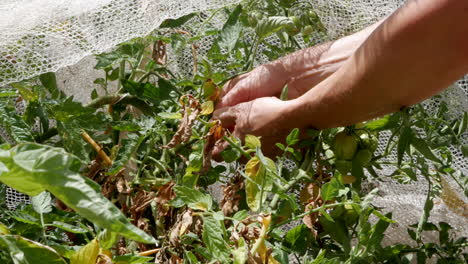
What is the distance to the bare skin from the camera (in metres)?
0.77

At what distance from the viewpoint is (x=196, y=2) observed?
3.22 ft

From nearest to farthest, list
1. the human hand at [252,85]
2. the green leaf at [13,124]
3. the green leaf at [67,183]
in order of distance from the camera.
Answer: the green leaf at [67,183] → the green leaf at [13,124] → the human hand at [252,85]

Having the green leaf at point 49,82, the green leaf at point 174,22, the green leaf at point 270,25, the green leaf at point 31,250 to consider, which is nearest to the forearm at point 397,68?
the green leaf at point 270,25

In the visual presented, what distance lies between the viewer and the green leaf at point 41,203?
0.70m

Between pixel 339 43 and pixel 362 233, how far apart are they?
1.31ft

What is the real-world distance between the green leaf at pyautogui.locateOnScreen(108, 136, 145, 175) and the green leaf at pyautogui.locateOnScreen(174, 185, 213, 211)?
0.45 feet

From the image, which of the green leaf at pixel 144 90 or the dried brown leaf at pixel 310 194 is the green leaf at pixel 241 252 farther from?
the green leaf at pixel 144 90

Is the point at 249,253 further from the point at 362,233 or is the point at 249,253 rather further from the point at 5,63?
the point at 5,63

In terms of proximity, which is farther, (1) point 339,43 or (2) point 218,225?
(1) point 339,43

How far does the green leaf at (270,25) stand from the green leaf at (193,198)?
32 cm

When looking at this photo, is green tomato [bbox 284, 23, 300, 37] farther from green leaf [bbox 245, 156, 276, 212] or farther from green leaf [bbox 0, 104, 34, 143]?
green leaf [bbox 0, 104, 34, 143]

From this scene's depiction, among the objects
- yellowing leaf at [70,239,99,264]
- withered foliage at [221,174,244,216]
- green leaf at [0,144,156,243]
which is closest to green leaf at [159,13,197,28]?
withered foliage at [221,174,244,216]

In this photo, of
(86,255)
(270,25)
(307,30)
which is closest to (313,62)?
(307,30)

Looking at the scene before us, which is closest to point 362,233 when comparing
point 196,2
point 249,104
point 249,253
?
point 249,253
